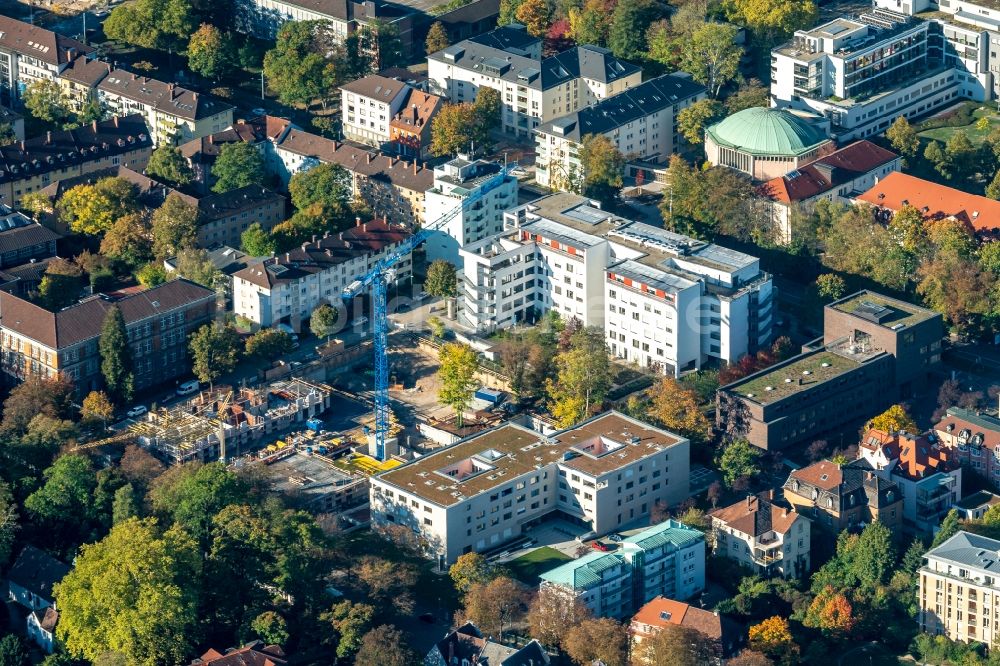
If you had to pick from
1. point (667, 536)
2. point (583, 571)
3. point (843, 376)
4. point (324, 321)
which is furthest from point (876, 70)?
point (583, 571)

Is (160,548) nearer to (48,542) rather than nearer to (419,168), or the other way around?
(48,542)

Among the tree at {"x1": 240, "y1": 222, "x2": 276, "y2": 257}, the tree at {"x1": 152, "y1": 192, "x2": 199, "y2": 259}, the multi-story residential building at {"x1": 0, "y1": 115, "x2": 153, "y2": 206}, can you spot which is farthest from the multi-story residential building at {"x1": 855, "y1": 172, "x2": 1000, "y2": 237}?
the multi-story residential building at {"x1": 0, "y1": 115, "x2": 153, "y2": 206}

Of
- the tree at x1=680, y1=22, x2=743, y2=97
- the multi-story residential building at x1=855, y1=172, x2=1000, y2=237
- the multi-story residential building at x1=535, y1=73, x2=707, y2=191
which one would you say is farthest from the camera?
the tree at x1=680, y1=22, x2=743, y2=97

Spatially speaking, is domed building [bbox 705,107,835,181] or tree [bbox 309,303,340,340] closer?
tree [bbox 309,303,340,340]

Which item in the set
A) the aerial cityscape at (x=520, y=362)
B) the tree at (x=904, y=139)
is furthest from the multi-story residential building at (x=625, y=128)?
the tree at (x=904, y=139)

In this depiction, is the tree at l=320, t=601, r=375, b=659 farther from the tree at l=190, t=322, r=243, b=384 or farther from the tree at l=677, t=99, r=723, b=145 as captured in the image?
the tree at l=677, t=99, r=723, b=145

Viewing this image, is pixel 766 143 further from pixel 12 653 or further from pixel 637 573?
pixel 12 653

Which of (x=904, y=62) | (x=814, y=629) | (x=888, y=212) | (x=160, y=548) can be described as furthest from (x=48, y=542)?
(x=904, y=62)
